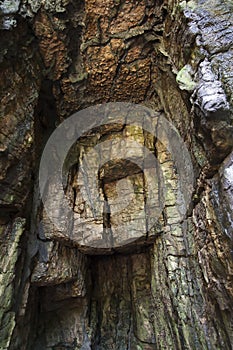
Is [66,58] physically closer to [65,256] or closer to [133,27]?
[133,27]

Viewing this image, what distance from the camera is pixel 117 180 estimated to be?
7.17 m

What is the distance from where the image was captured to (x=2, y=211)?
17.0 ft

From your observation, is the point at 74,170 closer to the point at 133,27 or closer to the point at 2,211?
the point at 2,211

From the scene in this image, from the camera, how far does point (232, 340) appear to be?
364 centimetres

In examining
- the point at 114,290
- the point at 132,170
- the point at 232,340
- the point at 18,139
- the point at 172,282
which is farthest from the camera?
the point at 114,290

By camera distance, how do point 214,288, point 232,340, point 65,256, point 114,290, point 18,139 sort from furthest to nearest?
point 114,290 → point 65,256 → point 18,139 → point 214,288 → point 232,340

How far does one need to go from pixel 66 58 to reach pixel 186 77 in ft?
10.0

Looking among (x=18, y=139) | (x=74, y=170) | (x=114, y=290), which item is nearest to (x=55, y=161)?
(x=74, y=170)

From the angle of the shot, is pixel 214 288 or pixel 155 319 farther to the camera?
pixel 155 319

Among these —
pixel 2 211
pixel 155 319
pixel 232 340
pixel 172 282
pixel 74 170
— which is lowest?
pixel 232 340

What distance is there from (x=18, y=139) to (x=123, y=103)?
3020 mm

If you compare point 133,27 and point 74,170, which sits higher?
point 133,27

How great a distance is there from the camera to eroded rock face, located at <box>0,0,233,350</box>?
3.85m

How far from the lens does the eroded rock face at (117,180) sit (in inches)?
152
